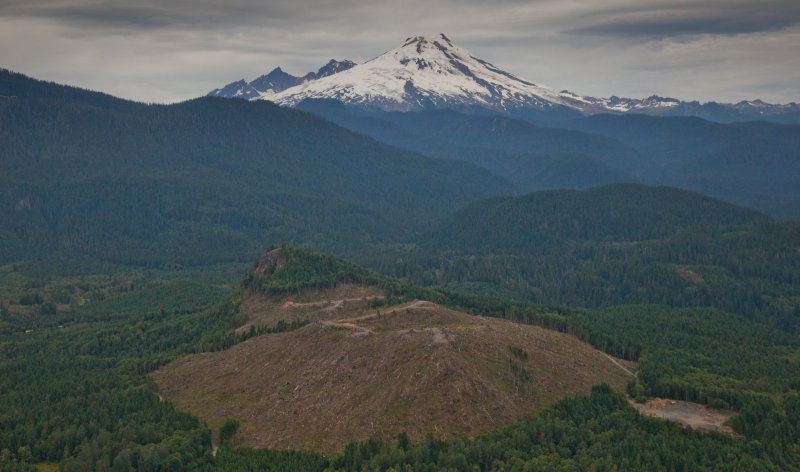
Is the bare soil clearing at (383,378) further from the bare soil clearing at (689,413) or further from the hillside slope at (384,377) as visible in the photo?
the bare soil clearing at (689,413)

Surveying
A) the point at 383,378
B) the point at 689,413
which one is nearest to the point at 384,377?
the point at 383,378

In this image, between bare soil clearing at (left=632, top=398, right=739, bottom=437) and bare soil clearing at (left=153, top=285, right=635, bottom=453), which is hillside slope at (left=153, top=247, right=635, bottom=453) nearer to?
bare soil clearing at (left=153, top=285, right=635, bottom=453)

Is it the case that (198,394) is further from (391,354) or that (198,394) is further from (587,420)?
(587,420)

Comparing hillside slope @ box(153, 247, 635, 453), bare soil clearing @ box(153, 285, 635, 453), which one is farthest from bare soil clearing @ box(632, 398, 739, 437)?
bare soil clearing @ box(153, 285, 635, 453)

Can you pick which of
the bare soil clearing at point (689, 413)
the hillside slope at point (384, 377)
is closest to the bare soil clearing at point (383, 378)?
the hillside slope at point (384, 377)

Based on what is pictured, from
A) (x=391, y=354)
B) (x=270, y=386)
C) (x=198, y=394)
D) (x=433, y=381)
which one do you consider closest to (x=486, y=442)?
(x=433, y=381)
